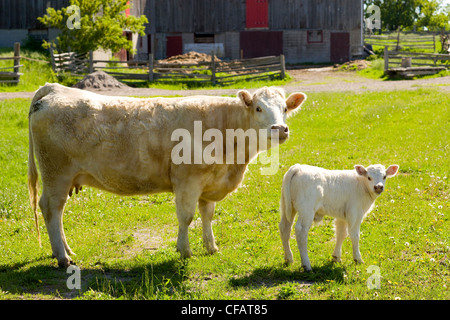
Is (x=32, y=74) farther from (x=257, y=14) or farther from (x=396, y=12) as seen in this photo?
(x=396, y=12)

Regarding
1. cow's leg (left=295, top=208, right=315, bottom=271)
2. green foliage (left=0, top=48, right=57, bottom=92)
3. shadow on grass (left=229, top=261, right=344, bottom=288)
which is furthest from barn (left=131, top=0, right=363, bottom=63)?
shadow on grass (left=229, top=261, right=344, bottom=288)

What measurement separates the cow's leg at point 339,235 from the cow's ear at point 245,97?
222cm

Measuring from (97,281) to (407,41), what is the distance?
56.1 metres

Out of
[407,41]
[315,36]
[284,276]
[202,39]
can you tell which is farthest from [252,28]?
[284,276]

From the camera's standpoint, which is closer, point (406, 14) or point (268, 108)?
point (268, 108)

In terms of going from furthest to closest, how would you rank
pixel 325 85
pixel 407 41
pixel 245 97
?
pixel 407 41
pixel 325 85
pixel 245 97

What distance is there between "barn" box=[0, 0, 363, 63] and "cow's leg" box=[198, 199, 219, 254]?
130ft

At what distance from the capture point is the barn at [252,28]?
1913 inches

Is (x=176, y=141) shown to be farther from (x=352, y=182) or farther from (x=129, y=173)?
(x=352, y=182)

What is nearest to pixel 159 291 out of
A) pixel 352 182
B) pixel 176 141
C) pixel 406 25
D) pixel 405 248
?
pixel 176 141

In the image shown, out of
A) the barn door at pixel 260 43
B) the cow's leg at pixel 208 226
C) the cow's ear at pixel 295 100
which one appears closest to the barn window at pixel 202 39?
the barn door at pixel 260 43

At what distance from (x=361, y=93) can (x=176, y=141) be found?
17618mm

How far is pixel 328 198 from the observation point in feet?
28.1

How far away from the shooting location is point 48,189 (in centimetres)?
908
